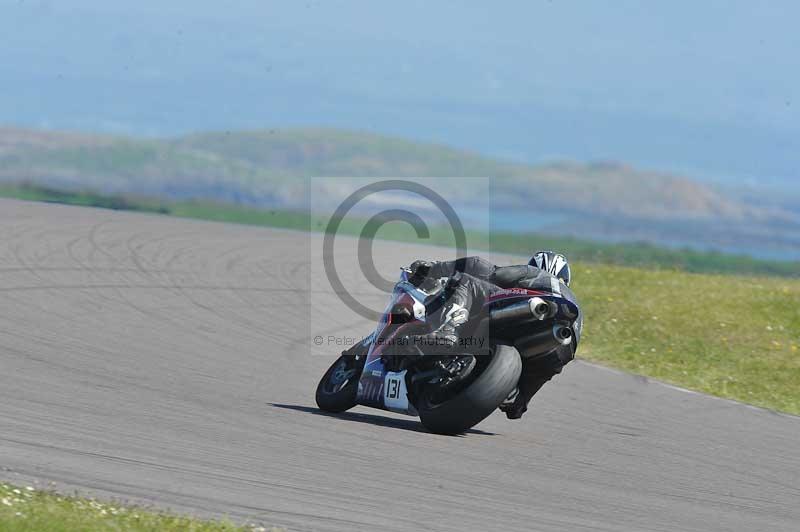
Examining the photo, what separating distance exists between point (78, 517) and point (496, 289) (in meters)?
3.98

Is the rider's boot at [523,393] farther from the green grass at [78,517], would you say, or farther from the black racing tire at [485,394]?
the green grass at [78,517]

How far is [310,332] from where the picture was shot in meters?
15.3

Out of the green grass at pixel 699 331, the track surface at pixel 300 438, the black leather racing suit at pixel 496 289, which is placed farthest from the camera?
the green grass at pixel 699 331

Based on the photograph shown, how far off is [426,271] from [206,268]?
11.3 meters

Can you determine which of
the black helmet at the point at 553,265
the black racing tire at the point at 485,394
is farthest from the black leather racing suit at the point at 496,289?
the black racing tire at the point at 485,394

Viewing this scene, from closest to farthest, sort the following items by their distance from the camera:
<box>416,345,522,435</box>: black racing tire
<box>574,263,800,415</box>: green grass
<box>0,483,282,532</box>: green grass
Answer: <box>0,483,282,532</box>: green grass < <box>416,345,522,435</box>: black racing tire < <box>574,263,800,415</box>: green grass

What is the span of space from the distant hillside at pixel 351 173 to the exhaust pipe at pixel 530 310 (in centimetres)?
5281

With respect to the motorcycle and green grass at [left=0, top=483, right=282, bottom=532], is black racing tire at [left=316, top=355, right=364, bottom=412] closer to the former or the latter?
the motorcycle

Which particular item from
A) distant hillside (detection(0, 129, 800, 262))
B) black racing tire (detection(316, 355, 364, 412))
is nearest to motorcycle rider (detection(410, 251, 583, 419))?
black racing tire (detection(316, 355, 364, 412))

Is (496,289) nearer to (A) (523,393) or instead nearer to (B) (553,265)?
(B) (553,265)

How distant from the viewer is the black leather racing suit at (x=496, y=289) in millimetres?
9125

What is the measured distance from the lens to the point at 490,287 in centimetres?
930

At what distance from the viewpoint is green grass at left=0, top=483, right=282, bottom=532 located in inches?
231

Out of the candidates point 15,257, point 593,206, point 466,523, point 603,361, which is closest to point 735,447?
point 466,523
